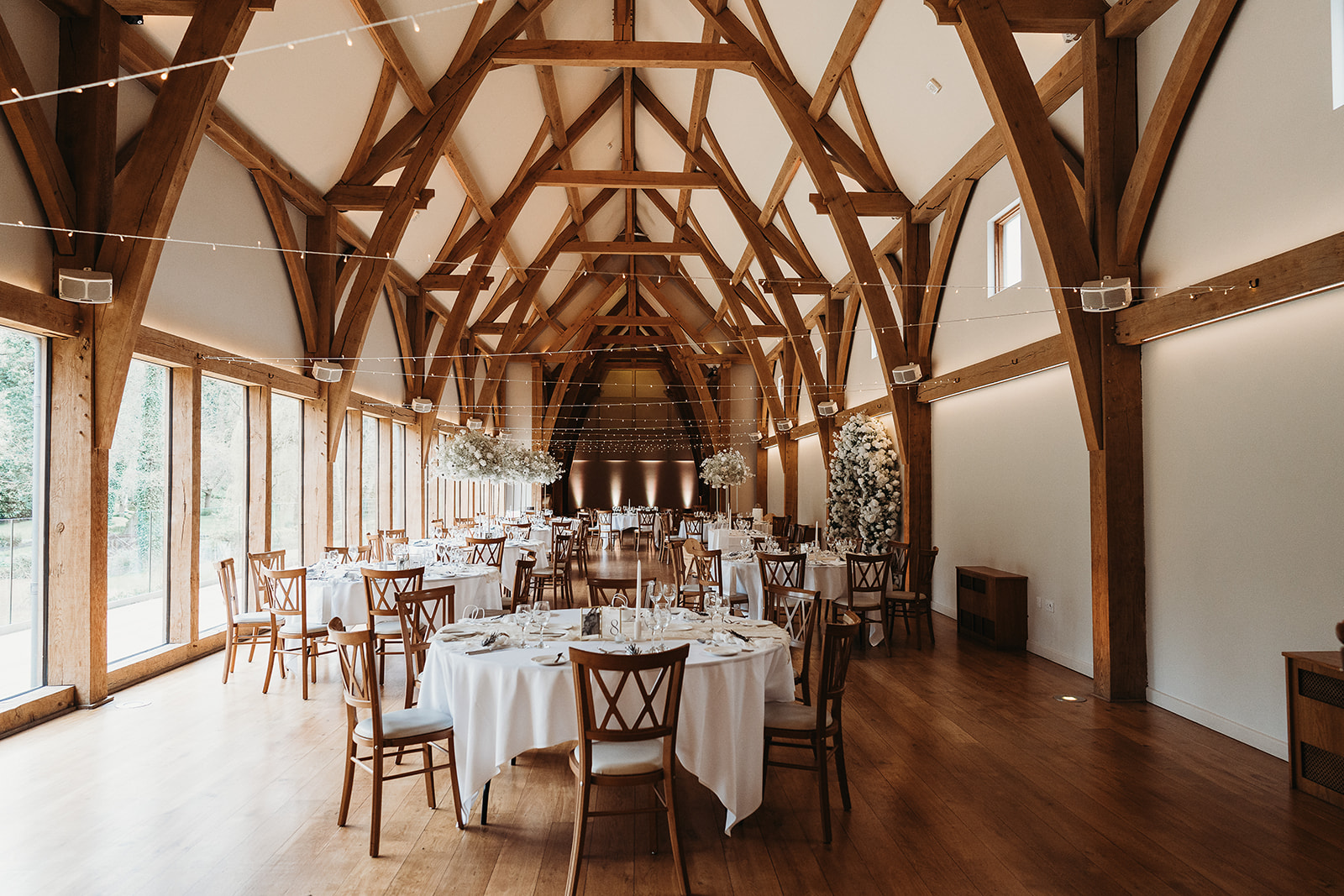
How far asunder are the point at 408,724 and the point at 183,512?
4.72 m

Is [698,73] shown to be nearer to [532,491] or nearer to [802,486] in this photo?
[802,486]

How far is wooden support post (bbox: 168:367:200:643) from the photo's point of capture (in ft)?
22.9

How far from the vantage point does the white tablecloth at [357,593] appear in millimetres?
6414

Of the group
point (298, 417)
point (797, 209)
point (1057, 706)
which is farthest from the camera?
point (797, 209)

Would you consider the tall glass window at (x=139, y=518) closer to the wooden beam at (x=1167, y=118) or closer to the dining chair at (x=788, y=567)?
the dining chair at (x=788, y=567)

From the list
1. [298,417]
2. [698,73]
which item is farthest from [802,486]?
[298,417]

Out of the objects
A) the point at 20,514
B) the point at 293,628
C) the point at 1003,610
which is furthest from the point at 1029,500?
the point at 20,514

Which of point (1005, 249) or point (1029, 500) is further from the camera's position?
point (1005, 249)

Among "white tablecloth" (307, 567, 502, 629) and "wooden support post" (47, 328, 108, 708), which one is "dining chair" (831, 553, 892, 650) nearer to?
"white tablecloth" (307, 567, 502, 629)

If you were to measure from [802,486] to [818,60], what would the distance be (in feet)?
33.7

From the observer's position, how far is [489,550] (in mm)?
9922

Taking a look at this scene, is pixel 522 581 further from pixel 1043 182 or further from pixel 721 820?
pixel 1043 182

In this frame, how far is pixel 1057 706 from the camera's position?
18.3 feet

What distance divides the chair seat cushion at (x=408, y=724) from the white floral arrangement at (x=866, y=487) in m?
7.34
